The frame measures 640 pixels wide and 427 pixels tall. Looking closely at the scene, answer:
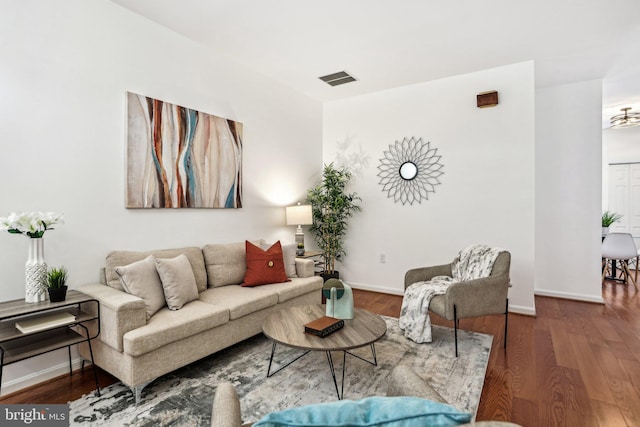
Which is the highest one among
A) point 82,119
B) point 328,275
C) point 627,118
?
point 627,118

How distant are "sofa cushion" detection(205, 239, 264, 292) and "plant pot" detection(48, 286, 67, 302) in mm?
1198

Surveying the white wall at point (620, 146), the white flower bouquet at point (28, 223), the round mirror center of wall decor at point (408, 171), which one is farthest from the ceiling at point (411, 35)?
the white wall at point (620, 146)

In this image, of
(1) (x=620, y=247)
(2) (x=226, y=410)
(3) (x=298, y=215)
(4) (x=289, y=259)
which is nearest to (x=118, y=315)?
(2) (x=226, y=410)

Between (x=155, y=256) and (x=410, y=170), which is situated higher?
(x=410, y=170)

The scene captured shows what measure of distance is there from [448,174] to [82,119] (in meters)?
3.83

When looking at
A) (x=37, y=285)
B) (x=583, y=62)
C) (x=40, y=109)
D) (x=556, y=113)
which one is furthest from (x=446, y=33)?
(x=37, y=285)

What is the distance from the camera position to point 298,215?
14.3ft

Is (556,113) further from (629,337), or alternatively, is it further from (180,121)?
(180,121)

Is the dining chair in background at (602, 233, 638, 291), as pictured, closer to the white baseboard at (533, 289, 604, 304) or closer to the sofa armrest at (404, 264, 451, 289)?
A: the white baseboard at (533, 289, 604, 304)

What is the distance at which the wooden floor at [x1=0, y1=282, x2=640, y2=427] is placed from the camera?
2.00 meters

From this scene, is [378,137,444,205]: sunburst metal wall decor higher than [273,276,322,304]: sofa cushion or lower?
higher

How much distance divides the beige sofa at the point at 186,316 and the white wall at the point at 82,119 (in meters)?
0.24

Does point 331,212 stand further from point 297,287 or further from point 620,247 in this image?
point 620,247

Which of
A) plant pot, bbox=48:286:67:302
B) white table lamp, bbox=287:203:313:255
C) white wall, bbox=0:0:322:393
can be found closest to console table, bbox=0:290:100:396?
plant pot, bbox=48:286:67:302
